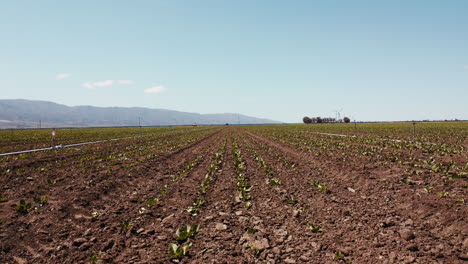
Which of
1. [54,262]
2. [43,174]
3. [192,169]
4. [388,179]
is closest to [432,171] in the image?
[388,179]

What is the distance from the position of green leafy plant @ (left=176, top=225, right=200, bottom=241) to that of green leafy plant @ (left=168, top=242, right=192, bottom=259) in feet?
0.98

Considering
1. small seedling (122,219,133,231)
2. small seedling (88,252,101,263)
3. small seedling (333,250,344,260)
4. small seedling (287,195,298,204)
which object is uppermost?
small seedling (287,195,298,204)

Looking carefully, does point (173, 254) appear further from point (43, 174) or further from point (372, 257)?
point (43, 174)

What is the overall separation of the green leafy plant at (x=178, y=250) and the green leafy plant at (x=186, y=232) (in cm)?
30

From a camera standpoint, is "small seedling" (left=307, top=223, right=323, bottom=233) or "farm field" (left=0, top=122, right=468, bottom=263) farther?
"small seedling" (left=307, top=223, right=323, bottom=233)

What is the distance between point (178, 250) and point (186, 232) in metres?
0.74

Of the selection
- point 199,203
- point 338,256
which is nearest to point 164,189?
point 199,203

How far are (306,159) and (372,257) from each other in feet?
37.3

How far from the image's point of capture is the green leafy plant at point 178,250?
5156 millimetres

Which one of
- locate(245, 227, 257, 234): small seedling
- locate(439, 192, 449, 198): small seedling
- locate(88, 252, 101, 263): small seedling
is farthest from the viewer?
locate(439, 192, 449, 198): small seedling

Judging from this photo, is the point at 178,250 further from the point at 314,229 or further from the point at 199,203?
the point at 314,229

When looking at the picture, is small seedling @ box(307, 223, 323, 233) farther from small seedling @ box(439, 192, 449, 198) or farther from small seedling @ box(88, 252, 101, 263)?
small seedling @ box(88, 252, 101, 263)

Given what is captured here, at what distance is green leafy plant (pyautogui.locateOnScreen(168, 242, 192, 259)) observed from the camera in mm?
5156

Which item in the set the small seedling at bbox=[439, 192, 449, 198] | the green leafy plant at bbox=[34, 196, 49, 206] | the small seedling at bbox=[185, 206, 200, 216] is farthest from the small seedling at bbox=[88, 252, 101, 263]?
the small seedling at bbox=[439, 192, 449, 198]
